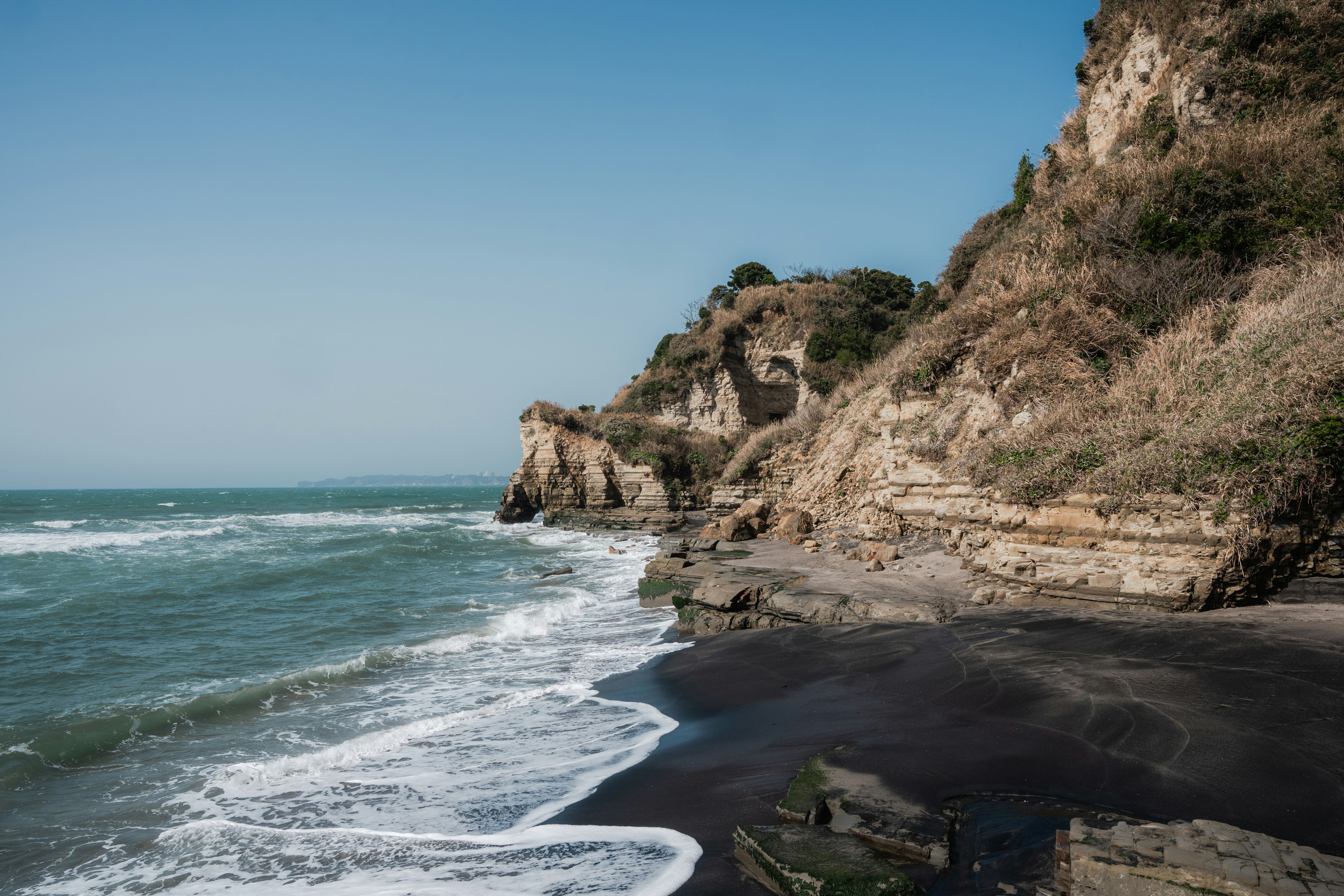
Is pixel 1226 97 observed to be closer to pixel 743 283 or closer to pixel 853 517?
pixel 853 517

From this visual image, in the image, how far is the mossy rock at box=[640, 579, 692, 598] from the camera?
516 inches

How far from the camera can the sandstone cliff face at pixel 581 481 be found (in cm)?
3334

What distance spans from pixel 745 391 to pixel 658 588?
26.1 m

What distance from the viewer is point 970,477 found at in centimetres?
1084

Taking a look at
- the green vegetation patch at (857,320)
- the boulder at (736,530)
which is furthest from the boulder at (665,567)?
the green vegetation patch at (857,320)

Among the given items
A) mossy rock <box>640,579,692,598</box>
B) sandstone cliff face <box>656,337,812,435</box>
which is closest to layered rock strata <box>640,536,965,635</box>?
mossy rock <box>640,579,692,598</box>

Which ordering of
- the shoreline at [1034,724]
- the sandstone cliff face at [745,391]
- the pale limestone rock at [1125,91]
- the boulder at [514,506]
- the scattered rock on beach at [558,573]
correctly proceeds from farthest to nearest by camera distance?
the boulder at [514,506]
the sandstone cliff face at [745,391]
the scattered rock on beach at [558,573]
the pale limestone rock at [1125,91]
the shoreline at [1034,724]

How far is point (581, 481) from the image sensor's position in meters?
35.2

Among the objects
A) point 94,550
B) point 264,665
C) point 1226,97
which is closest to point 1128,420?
point 1226,97

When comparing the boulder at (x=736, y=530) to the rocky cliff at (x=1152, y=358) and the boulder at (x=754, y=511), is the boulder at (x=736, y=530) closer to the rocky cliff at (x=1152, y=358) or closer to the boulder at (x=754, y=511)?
the boulder at (x=754, y=511)

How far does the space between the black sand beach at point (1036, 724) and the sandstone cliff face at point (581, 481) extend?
25163mm

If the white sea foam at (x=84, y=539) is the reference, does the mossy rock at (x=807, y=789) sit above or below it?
above

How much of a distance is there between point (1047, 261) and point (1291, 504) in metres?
7.12

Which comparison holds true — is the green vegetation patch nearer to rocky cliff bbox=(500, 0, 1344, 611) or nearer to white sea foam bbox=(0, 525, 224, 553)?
rocky cliff bbox=(500, 0, 1344, 611)
